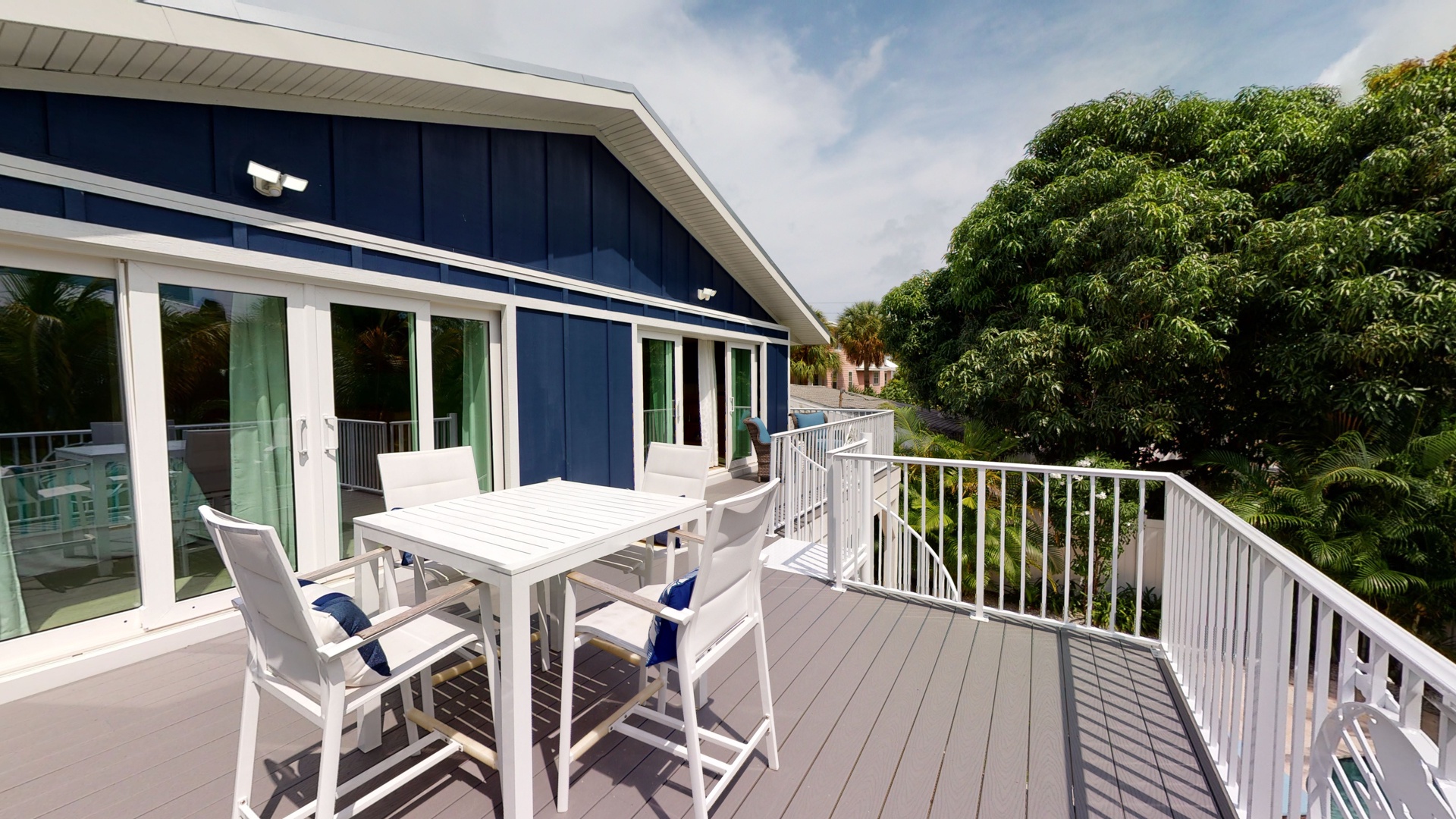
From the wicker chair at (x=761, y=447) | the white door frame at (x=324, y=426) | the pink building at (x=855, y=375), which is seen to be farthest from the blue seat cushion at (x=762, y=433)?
the pink building at (x=855, y=375)

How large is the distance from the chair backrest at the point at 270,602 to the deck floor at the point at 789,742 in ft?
2.07

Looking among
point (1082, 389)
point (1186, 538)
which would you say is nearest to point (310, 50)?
point (1186, 538)

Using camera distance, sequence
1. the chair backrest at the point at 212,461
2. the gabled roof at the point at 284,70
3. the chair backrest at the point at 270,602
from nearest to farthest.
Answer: the chair backrest at the point at 270,602
the gabled roof at the point at 284,70
the chair backrest at the point at 212,461

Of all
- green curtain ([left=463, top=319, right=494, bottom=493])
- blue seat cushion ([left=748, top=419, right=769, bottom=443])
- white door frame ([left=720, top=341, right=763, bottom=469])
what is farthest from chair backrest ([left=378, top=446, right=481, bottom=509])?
white door frame ([left=720, top=341, right=763, bottom=469])

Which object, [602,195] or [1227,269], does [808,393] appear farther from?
[602,195]

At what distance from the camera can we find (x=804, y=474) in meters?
5.66

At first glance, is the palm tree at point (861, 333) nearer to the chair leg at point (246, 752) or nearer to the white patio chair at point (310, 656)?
the white patio chair at point (310, 656)

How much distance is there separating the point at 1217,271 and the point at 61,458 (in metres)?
10.5

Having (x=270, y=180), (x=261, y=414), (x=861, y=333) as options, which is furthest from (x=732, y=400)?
(x=861, y=333)

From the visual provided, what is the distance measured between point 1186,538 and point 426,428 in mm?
4783

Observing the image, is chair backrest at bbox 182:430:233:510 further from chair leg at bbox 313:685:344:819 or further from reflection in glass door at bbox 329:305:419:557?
chair leg at bbox 313:685:344:819

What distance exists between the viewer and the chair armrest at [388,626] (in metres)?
1.54

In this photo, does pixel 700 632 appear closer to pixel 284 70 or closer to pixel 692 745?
pixel 692 745

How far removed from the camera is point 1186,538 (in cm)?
263
